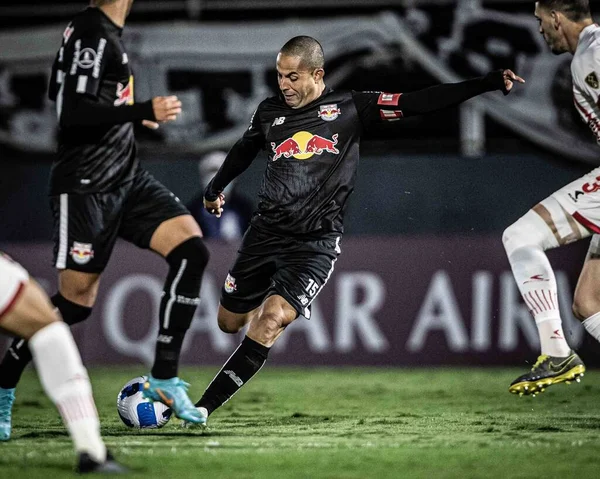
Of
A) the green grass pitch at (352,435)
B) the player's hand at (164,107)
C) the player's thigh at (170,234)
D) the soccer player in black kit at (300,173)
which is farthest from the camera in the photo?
the soccer player in black kit at (300,173)

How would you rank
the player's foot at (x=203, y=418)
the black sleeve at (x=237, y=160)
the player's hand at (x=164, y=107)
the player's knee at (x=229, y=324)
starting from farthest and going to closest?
the player's knee at (x=229, y=324), the black sleeve at (x=237, y=160), the player's foot at (x=203, y=418), the player's hand at (x=164, y=107)

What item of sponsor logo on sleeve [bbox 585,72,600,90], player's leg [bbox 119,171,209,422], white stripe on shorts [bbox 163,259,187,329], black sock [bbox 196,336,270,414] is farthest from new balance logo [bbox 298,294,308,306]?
sponsor logo on sleeve [bbox 585,72,600,90]

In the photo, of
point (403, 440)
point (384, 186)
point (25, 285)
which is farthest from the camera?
point (384, 186)

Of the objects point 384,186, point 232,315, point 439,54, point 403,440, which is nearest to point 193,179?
point 384,186

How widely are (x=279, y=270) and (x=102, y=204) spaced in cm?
113

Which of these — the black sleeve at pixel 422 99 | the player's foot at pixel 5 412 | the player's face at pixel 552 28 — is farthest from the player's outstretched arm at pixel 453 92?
the player's foot at pixel 5 412

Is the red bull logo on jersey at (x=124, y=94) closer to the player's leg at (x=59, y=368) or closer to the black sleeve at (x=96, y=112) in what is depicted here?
the black sleeve at (x=96, y=112)

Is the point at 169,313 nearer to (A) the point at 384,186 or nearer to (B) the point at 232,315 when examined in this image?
(B) the point at 232,315

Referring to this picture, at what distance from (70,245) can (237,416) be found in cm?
160

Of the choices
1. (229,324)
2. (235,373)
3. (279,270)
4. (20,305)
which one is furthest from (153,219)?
(20,305)

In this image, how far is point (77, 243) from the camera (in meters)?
6.08

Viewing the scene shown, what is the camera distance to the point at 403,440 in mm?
5570

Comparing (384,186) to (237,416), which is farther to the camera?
(384,186)

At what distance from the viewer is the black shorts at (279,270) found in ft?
21.2
